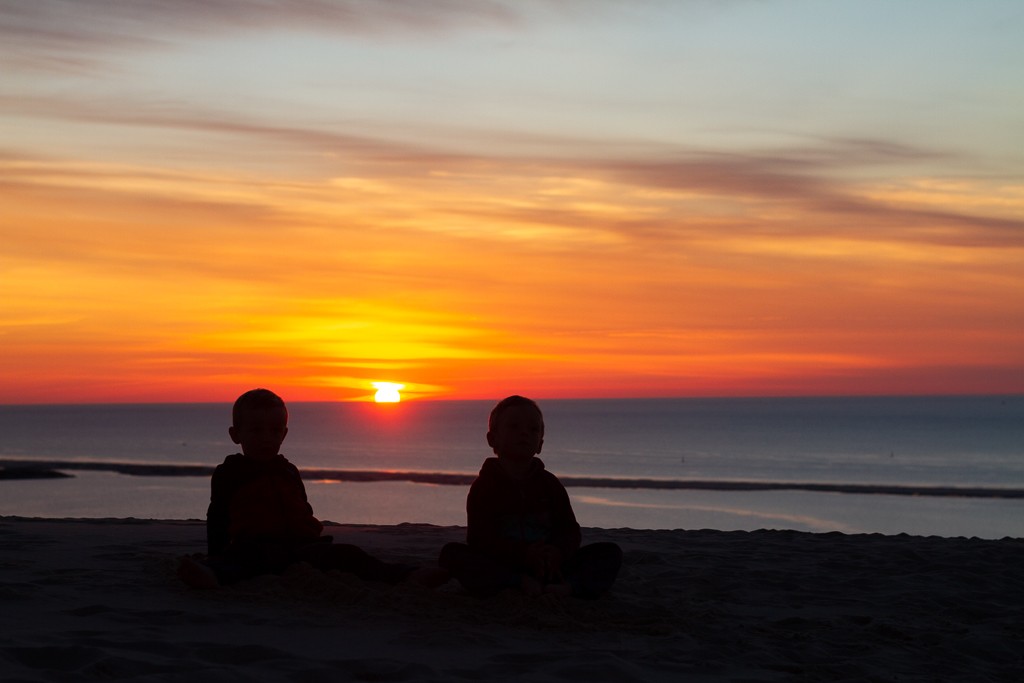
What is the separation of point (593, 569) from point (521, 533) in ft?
1.63

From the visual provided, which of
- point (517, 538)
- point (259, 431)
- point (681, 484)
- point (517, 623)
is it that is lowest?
point (517, 623)

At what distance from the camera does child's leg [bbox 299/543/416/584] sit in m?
6.38

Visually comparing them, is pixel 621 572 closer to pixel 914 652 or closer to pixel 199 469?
pixel 914 652

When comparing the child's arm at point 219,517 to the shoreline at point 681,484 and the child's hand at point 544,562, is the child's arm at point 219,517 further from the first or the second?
the shoreline at point 681,484

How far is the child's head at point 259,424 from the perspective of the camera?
6758mm

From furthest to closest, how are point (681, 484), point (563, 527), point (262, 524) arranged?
point (681, 484) → point (262, 524) → point (563, 527)

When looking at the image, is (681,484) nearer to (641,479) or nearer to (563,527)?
(641,479)

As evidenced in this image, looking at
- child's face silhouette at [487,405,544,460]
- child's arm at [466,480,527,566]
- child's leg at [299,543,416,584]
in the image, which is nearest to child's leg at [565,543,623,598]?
child's arm at [466,480,527,566]

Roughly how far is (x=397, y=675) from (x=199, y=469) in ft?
117

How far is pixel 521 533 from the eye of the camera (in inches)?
252

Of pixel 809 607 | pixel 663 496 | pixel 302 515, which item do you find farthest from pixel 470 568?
pixel 663 496

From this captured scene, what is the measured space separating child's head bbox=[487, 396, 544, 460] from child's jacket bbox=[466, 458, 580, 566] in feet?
0.45

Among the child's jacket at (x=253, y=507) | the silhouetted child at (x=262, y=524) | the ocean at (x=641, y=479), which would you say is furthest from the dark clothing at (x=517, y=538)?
the ocean at (x=641, y=479)

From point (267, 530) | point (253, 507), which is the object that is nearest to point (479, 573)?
point (267, 530)
